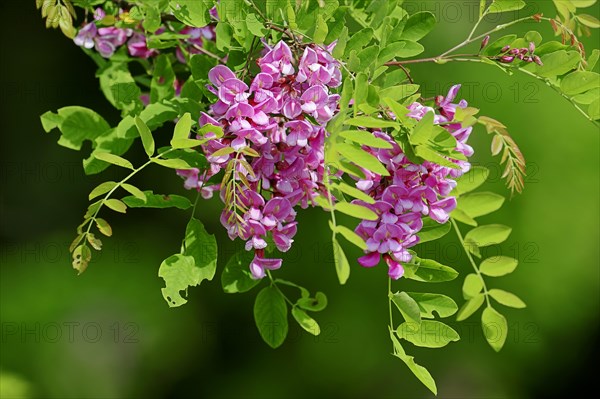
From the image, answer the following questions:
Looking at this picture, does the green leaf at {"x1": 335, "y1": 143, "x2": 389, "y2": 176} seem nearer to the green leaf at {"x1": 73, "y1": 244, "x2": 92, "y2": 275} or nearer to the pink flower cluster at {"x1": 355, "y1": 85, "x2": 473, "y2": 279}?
the pink flower cluster at {"x1": 355, "y1": 85, "x2": 473, "y2": 279}

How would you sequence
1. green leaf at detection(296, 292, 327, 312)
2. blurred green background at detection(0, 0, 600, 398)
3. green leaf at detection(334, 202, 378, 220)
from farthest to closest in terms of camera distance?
1. blurred green background at detection(0, 0, 600, 398)
2. green leaf at detection(296, 292, 327, 312)
3. green leaf at detection(334, 202, 378, 220)

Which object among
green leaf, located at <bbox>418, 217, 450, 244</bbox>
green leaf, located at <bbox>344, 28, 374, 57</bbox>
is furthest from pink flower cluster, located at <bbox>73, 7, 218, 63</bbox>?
green leaf, located at <bbox>418, 217, 450, 244</bbox>

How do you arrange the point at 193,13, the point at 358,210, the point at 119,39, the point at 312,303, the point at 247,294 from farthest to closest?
1. the point at 247,294
2. the point at 119,39
3. the point at 312,303
4. the point at 193,13
5. the point at 358,210

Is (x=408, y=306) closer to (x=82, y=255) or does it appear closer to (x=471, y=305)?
(x=471, y=305)

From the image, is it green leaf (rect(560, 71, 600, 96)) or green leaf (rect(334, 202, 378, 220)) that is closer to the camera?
green leaf (rect(334, 202, 378, 220))

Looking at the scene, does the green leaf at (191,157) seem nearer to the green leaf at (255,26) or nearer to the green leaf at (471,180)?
the green leaf at (255,26)

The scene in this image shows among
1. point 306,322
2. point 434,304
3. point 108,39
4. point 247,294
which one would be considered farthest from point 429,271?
point 247,294

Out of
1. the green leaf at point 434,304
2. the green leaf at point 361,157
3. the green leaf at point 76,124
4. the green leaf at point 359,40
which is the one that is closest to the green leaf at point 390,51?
the green leaf at point 359,40
